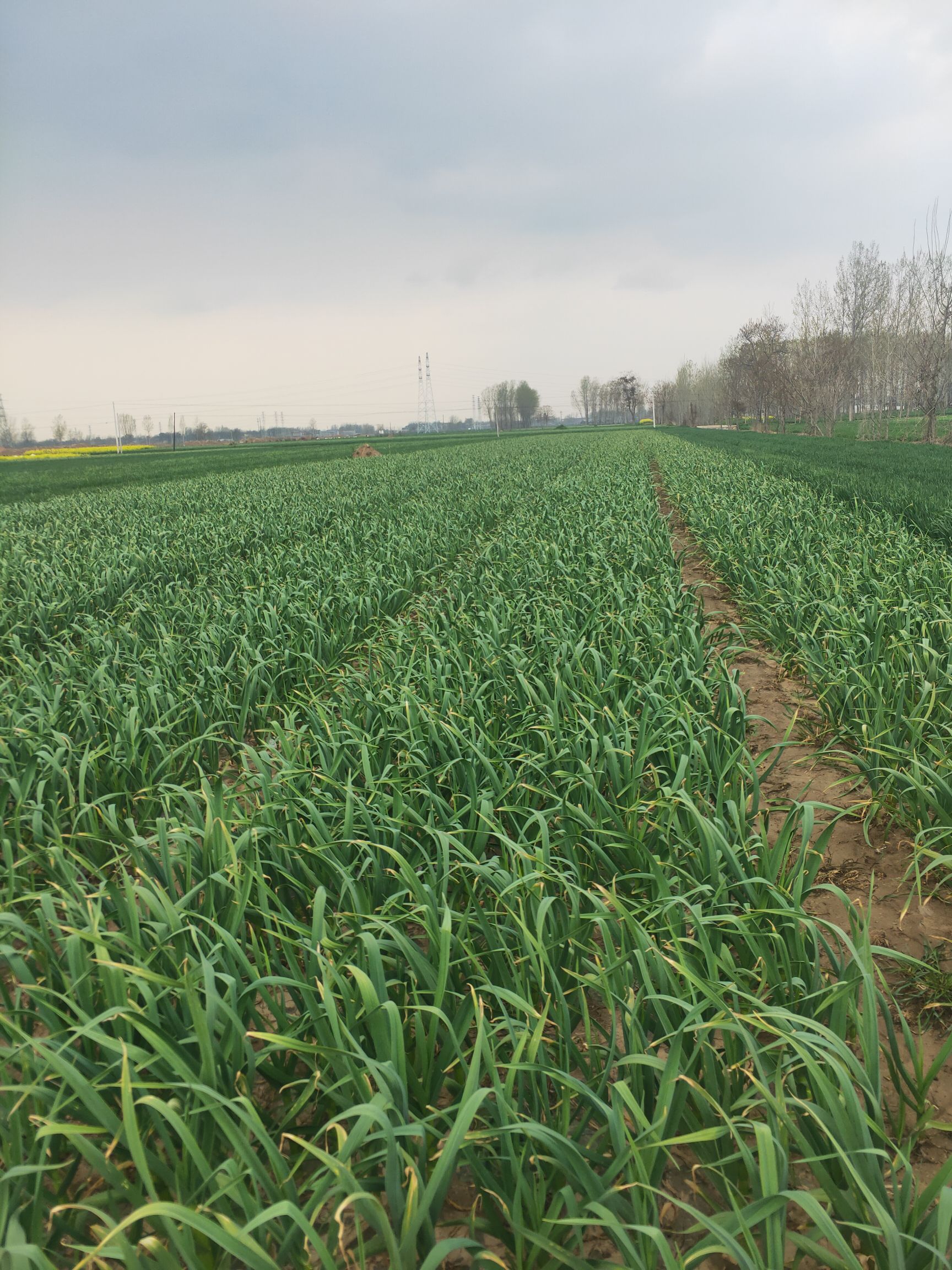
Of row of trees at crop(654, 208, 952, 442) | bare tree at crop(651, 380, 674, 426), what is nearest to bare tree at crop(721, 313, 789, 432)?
row of trees at crop(654, 208, 952, 442)

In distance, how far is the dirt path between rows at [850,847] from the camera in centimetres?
216

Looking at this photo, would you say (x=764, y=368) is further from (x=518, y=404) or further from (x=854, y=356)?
(x=518, y=404)

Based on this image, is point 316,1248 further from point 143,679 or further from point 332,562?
point 332,562

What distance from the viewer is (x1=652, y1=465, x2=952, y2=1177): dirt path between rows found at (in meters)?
2.16

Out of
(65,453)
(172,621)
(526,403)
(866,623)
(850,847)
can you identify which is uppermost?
(526,403)

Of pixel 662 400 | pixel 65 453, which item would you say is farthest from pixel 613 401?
pixel 65 453

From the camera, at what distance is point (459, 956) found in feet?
6.81

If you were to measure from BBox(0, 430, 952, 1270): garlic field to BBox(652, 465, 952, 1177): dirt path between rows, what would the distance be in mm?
98

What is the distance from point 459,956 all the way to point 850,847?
7.07ft

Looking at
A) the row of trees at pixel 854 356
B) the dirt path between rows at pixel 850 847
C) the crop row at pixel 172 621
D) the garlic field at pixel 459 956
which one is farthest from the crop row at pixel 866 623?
the row of trees at pixel 854 356

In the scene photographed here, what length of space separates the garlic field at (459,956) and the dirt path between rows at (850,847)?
98 millimetres

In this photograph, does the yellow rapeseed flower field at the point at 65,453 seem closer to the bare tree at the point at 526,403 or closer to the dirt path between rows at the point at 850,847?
the dirt path between rows at the point at 850,847

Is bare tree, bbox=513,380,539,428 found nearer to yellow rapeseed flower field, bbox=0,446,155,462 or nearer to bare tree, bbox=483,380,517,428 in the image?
bare tree, bbox=483,380,517,428

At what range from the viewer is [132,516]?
13.2m
